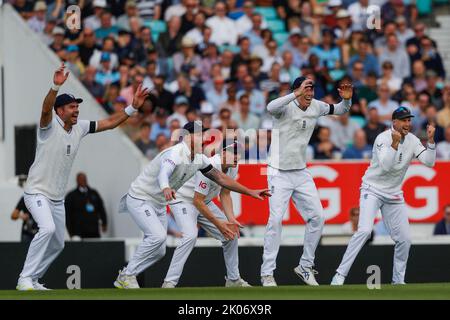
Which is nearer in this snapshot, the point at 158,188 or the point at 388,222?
the point at 158,188

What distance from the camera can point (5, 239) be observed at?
2427cm

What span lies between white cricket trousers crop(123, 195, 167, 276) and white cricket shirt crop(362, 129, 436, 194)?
2.73 metres

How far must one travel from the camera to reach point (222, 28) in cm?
2662

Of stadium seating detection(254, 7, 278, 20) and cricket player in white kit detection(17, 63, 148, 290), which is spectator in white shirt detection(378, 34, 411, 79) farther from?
cricket player in white kit detection(17, 63, 148, 290)

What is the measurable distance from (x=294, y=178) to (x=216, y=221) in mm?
1199

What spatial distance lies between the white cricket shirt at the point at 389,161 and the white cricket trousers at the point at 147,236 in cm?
273

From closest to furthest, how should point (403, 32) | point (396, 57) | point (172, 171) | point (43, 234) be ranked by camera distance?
point (43, 234) < point (172, 171) < point (396, 57) < point (403, 32)

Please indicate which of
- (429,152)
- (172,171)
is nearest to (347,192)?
(429,152)

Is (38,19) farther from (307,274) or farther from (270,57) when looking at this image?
(307,274)

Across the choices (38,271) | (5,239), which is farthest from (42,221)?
(5,239)

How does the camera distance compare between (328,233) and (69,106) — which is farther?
(328,233)

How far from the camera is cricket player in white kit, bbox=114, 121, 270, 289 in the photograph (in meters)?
18.0

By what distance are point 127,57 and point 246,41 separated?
2.09 m
